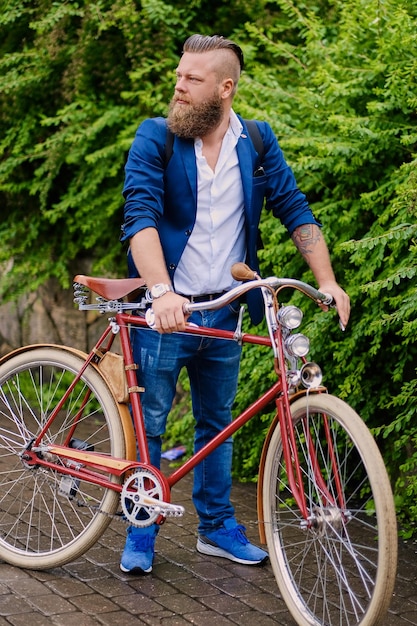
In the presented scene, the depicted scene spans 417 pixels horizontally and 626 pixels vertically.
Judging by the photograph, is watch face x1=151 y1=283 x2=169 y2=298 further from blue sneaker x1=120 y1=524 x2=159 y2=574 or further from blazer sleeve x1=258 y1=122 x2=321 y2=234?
blue sneaker x1=120 y1=524 x2=159 y2=574

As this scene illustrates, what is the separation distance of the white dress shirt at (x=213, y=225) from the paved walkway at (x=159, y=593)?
43.8 inches

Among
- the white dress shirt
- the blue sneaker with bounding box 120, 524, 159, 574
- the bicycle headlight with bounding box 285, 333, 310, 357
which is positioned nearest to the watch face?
the white dress shirt

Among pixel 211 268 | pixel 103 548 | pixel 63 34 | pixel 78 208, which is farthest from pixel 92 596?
pixel 63 34

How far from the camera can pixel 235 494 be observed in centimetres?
494

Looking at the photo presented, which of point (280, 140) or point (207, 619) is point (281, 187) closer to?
point (280, 140)

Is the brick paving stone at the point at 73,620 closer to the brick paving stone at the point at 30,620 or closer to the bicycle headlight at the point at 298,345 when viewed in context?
the brick paving stone at the point at 30,620

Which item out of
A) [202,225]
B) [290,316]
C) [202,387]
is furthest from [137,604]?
[202,225]

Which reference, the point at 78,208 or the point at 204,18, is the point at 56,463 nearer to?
the point at 78,208

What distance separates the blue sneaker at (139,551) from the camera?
377cm

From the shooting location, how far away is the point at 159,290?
11.1 ft

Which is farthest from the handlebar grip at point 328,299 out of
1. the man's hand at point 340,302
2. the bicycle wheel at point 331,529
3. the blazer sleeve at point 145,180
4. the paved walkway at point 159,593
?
the paved walkway at point 159,593

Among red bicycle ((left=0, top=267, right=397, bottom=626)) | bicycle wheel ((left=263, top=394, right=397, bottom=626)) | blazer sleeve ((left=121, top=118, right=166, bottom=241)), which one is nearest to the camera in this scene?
bicycle wheel ((left=263, top=394, right=397, bottom=626))

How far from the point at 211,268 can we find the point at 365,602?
134 cm

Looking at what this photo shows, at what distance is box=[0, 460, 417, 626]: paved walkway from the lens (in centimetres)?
340
